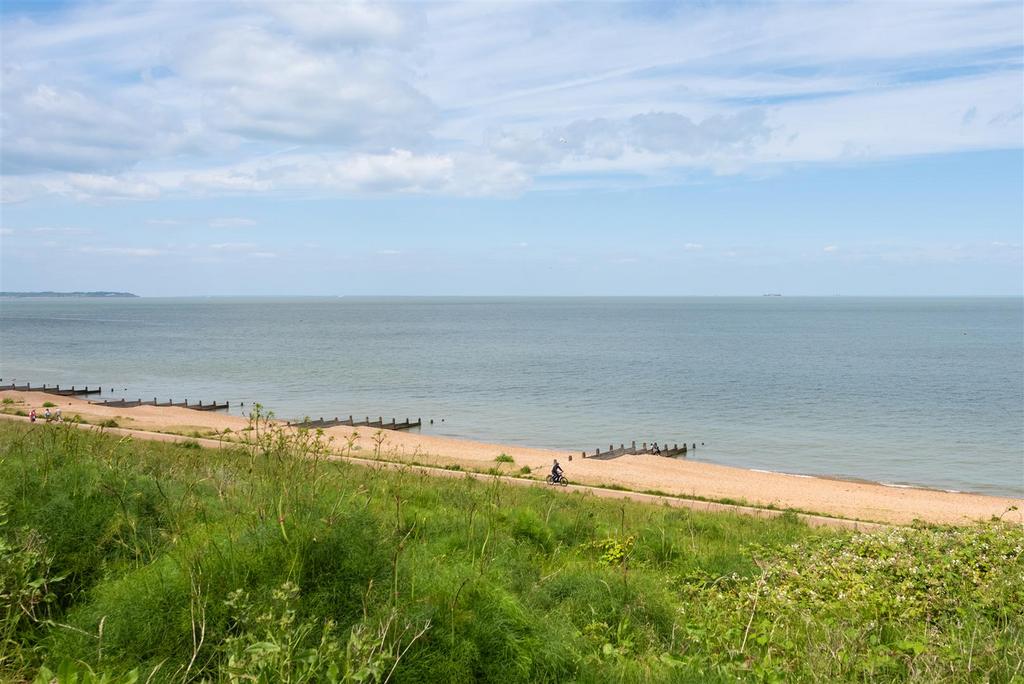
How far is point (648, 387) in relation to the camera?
77.1 meters

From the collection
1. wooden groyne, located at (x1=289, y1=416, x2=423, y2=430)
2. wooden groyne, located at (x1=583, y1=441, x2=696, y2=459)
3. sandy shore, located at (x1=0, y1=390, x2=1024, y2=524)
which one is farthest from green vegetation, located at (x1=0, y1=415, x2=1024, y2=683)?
wooden groyne, located at (x1=289, y1=416, x2=423, y2=430)

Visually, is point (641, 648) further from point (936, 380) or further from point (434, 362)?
point (434, 362)

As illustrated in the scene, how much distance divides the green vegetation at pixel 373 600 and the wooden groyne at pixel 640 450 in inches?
1395

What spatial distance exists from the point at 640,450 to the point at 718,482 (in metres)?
10.5

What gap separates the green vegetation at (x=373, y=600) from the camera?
4.83 m

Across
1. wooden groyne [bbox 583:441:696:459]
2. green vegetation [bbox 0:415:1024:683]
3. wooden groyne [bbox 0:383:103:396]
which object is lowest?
wooden groyne [bbox 583:441:696:459]

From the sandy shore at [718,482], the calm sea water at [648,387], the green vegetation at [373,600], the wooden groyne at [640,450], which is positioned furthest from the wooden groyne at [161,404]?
the green vegetation at [373,600]

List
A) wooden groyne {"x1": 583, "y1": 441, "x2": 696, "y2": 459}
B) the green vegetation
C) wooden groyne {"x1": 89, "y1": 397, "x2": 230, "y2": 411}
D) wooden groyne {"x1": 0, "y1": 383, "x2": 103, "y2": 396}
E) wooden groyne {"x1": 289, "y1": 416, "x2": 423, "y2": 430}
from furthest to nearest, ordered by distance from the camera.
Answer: wooden groyne {"x1": 0, "y1": 383, "x2": 103, "y2": 396} < wooden groyne {"x1": 89, "y1": 397, "x2": 230, "y2": 411} < wooden groyne {"x1": 289, "y1": 416, "x2": 423, "y2": 430} < wooden groyne {"x1": 583, "y1": 441, "x2": 696, "y2": 459} < the green vegetation

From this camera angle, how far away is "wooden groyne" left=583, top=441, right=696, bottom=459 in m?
44.8

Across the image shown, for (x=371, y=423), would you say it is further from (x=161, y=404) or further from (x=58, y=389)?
(x=58, y=389)

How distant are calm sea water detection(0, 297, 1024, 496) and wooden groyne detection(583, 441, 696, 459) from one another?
4.82 ft

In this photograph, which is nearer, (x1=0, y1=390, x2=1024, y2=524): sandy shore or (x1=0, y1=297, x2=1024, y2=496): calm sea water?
(x1=0, y1=390, x2=1024, y2=524): sandy shore

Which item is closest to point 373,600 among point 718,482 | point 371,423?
point 718,482

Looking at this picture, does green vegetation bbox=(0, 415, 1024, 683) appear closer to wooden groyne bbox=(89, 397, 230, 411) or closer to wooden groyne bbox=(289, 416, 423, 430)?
wooden groyne bbox=(289, 416, 423, 430)
